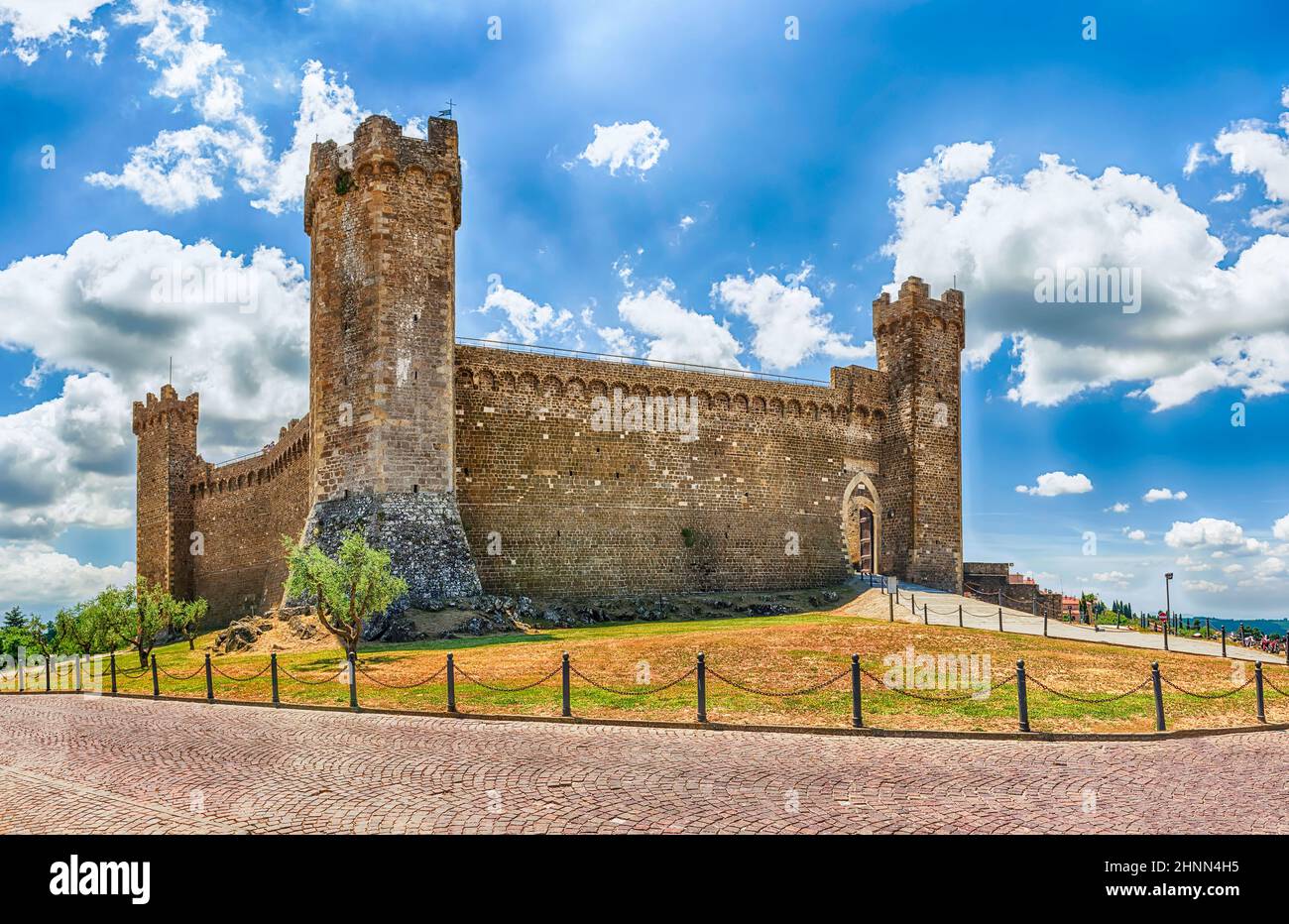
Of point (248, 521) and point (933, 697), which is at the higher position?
point (248, 521)

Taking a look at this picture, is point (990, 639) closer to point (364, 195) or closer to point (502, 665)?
point (502, 665)

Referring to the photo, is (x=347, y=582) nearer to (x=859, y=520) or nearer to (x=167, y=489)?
(x=859, y=520)

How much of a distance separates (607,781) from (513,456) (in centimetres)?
2053

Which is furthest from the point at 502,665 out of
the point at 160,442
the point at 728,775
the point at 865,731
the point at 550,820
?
the point at 160,442

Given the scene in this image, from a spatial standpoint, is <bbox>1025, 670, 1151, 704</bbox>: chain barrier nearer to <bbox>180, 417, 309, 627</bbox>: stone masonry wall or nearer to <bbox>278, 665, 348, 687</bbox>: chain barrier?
<bbox>278, 665, 348, 687</bbox>: chain barrier

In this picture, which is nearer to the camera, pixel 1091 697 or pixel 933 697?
pixel 933 697

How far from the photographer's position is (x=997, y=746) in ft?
32.1

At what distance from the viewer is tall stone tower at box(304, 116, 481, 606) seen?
77.0 ft

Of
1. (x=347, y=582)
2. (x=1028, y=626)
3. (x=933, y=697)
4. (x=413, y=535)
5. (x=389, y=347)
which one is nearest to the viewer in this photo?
(x=933, y=697)

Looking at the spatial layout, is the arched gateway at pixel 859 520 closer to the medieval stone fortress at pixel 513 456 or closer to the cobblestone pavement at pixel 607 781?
the medieval stone fortress at pixel 513 456

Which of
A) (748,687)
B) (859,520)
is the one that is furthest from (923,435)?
(748,687)

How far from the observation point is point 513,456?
27.6 metres

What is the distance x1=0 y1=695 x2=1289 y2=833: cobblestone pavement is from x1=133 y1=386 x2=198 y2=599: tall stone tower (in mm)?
30588

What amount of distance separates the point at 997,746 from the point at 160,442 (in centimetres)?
4047
